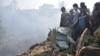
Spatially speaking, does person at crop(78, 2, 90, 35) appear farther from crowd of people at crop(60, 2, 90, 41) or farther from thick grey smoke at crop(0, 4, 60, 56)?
thick grey smoke at crop(0, 4, 60, 56)

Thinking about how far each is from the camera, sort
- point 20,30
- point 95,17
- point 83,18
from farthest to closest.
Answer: point 20,30 → point 83,18 → point 95,17

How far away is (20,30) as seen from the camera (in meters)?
40.0

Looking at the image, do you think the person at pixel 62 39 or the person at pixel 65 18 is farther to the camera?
the person at pixel 65 18

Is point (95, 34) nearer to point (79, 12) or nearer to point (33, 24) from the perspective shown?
point (79, 12)

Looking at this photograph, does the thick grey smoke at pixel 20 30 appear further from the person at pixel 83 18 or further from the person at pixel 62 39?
the person at pixel 83 18

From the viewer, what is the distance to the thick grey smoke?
1278 inches

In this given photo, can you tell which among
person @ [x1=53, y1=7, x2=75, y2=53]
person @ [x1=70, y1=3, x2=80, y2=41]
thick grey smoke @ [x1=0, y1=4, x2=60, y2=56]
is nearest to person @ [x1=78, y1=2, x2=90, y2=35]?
person @ [x1=70, y1=3, x2=80, y2=41]

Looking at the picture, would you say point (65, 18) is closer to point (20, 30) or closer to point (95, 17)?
point (95, 17)

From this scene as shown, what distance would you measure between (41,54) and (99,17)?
257 centimetres

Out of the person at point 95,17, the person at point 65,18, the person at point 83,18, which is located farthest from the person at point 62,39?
the person at point 95,17

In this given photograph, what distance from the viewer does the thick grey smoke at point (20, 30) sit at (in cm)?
3247

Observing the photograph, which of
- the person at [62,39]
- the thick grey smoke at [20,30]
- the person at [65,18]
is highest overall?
the person at [65,18]

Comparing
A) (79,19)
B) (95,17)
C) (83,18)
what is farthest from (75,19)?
(95,17)

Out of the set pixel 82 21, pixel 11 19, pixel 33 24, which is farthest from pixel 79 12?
pixel 33 24
